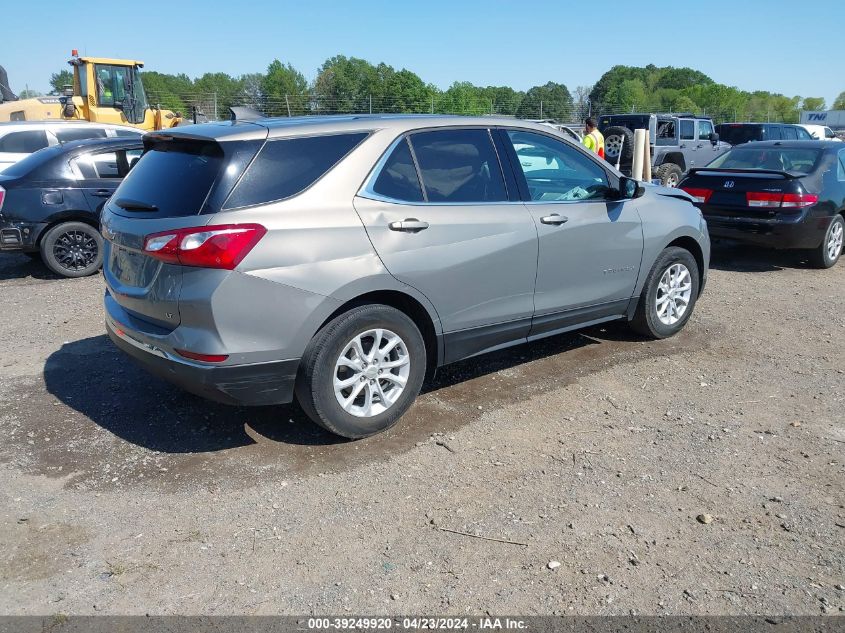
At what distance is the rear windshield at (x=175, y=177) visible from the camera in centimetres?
368

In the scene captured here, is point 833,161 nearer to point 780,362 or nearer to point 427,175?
point 780,362

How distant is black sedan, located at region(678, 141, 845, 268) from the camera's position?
8617mm

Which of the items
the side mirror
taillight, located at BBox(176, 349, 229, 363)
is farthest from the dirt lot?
the side mirror

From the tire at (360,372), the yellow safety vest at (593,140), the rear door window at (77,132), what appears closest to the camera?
the tire at (360,372)

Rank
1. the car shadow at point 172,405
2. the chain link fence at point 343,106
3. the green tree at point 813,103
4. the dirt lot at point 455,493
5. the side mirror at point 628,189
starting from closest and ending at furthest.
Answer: the dirt lot at point 455,493 → the car shadow at point 172,405 → the side mirror at point 628,189 → the chain link fence at point 343,106 → the green tree at point 813,103

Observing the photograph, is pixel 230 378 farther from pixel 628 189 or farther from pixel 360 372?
pixel 628 189

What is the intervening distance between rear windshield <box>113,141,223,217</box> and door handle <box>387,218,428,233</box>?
989mm

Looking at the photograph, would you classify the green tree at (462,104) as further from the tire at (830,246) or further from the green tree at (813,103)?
the green tree at (813,103)

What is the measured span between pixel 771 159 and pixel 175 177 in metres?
8.41

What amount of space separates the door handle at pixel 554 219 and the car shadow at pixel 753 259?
507 cm

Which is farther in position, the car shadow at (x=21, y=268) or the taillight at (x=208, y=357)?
the car shadow at (x=21, y=268)

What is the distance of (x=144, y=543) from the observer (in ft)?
10.5

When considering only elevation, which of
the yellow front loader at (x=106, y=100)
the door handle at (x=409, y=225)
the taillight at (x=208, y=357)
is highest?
the yellow front loader at (x=106, y=100)

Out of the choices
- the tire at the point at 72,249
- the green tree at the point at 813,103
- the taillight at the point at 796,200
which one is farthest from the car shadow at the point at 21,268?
the green tree at the point at 813,103
